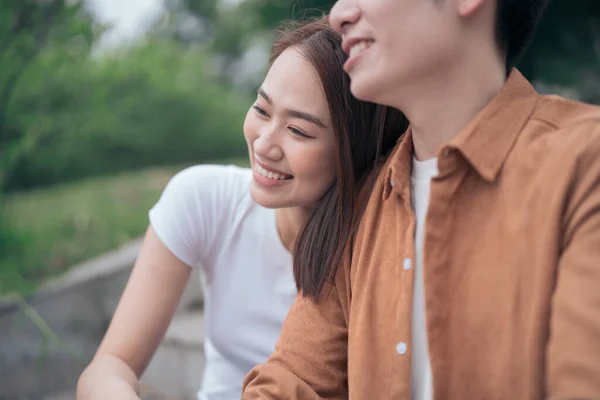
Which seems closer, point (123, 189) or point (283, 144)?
point (283, 144)

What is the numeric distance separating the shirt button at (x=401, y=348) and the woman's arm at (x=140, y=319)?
0.89 meters

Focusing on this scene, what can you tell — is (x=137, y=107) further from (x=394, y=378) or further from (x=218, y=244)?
(x=394, y=378)

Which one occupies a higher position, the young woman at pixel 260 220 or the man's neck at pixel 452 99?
the man's neck at pixel 452 99

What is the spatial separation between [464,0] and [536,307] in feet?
2.21

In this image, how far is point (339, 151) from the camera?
6.50 feet

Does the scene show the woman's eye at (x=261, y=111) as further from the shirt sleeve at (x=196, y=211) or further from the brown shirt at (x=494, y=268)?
the brown shirt at (x=494, y=268)

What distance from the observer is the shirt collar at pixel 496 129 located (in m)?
1.48

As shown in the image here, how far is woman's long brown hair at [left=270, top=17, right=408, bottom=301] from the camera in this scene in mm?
1895

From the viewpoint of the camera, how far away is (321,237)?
1.94 metres

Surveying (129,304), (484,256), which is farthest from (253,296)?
(484,256)

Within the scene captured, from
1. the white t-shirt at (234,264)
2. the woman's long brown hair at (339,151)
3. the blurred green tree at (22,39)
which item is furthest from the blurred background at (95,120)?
the white t-shirt at (234,264)

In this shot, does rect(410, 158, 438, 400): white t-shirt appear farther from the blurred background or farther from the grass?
the grass

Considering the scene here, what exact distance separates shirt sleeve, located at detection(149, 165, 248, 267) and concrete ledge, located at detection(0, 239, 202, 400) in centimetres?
180

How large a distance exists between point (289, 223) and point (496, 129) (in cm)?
96
